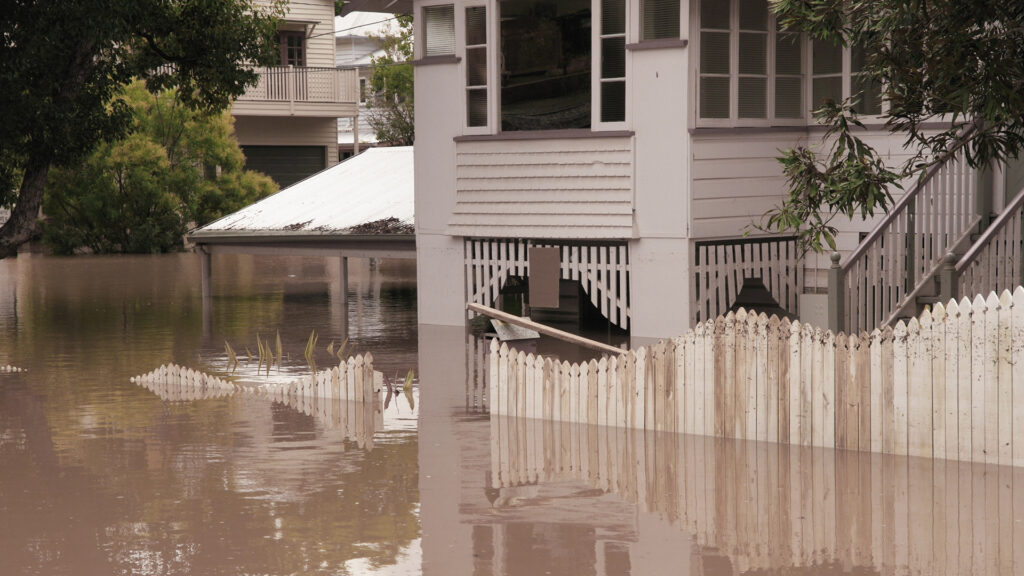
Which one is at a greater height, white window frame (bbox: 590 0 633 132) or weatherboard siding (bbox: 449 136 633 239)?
white window frame (bbox: 590 0 633 132)

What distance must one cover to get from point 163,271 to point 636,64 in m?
16.7

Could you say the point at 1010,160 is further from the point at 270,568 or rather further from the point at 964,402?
the point at 270,568

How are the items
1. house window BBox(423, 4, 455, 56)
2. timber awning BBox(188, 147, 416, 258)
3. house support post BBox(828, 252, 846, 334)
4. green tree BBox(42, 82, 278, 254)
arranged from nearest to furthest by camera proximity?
house support post BBox(828, 252, 846, 334)
house window BBox(423, 4, 455, 56)
timber awning BBox(188, 147, 416, 258)
green tree BBox(42, 82, 278, 254)

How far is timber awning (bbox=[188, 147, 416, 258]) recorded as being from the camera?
20.7 metres

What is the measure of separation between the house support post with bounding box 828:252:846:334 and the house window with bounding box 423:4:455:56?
7.52 m

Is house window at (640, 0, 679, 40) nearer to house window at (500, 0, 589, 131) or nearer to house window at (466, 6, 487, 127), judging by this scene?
house window at (500, 0, 589, 131)

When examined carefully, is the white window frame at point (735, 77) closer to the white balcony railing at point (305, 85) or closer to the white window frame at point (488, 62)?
the white window frame at point (488, 62)

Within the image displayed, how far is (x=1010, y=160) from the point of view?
14633 millimetres

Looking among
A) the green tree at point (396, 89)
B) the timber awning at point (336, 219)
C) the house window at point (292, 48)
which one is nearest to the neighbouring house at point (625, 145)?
the timber awning at point (336, 219)

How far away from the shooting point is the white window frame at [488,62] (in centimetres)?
1797

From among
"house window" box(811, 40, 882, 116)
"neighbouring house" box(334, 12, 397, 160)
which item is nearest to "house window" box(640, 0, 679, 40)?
"house window" box(811, 40, 882, 116)

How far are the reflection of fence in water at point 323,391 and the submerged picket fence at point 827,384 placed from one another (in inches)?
56.3

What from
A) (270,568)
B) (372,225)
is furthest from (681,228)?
(270,568)

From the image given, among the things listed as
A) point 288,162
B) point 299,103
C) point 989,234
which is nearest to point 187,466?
point 989,234
